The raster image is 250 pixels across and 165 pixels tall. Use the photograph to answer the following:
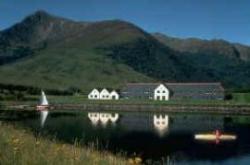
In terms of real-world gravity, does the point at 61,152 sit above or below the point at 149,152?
above

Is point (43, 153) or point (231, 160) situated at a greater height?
point (43, 153)

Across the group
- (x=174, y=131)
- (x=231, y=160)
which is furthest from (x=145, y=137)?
(x=231, y=160)

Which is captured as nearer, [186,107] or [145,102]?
[186,107]

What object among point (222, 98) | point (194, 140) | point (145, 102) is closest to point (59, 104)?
point (145, 102)

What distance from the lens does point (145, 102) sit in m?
182

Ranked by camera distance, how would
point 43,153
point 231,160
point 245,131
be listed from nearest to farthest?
point 43,153, point 231,160, point 245,131

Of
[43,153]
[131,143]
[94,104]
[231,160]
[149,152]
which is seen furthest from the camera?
[94,104]

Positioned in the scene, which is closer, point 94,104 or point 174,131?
point 174,131

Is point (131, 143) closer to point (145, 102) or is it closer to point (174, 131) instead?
point (174, 131)

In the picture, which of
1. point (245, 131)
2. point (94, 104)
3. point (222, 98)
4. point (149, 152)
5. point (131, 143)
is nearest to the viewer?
point (149, 152)

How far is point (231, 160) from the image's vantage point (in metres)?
50.4

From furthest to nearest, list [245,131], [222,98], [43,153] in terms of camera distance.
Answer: [222,98] → [245,131] → [43,153]

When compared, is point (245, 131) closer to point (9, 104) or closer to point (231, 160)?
point (231, 160)

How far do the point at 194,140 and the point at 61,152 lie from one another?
57.6 meters
